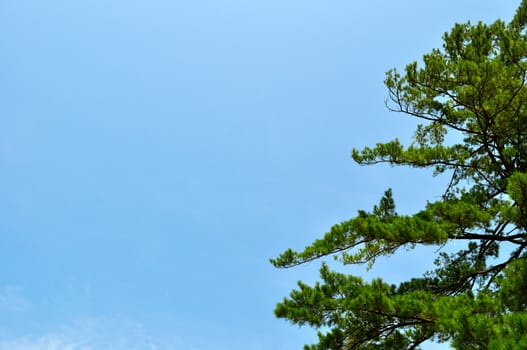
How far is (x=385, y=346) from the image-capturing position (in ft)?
26.3

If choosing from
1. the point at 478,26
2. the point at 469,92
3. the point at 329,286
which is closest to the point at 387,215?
the point at 329,286

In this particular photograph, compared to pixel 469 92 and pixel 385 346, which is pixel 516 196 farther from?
pixel 385 346

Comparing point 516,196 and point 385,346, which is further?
point 385,346

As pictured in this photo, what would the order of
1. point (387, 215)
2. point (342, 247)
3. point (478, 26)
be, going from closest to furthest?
point (342, 247) < point (387, 215) < point (478, 26)

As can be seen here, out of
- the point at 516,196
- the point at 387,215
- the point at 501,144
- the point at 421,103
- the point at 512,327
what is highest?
the point at 421,103

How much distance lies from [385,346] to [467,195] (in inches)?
134

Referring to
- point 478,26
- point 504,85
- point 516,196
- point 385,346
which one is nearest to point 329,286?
point 385,346

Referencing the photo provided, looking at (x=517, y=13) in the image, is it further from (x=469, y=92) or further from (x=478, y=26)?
(x=469, y=92)

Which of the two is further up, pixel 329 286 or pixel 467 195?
pixel 467 195

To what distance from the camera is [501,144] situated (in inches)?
388

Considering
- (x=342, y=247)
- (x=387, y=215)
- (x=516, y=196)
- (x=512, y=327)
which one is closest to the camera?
(x=512, y=327)

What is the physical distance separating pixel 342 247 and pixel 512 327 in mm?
3788

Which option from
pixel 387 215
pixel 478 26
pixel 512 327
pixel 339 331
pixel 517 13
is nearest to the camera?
pixel 512 327

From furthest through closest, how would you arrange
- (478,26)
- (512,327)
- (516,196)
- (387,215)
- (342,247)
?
(478,26)
(387,215)
(342,247)
(516,196)
(512,327)
